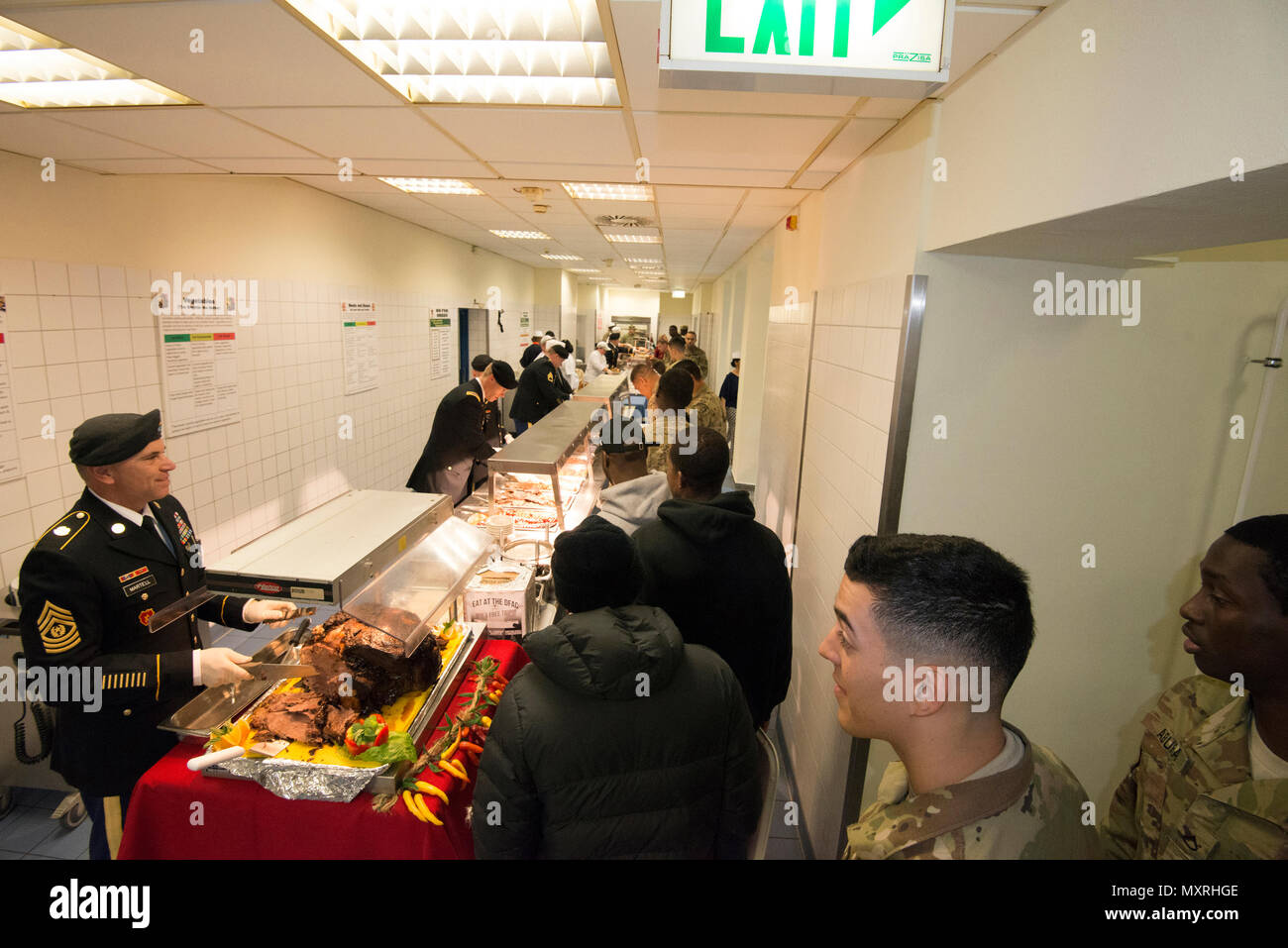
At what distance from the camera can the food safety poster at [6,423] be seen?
116 inches

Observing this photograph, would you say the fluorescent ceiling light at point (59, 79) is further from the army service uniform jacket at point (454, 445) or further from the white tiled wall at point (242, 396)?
the army service uniform jacket at point (454, 445)

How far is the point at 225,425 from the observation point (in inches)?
174

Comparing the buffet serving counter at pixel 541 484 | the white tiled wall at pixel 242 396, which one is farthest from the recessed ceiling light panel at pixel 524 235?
the buffet serving counter at pixel 541 484

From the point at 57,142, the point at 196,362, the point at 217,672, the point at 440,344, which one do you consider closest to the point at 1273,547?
the point at 217,672

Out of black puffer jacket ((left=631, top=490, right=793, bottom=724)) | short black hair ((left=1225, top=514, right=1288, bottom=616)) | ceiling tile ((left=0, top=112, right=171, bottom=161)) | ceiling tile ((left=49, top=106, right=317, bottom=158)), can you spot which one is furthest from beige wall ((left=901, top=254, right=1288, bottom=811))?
ceiling tile ((left=0, top=112, right=171, bottom=161))

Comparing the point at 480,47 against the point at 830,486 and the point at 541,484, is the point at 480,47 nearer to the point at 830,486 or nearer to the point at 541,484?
the point at 830,486

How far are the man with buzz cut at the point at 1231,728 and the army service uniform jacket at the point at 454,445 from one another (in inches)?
169

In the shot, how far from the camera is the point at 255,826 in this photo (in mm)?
1879

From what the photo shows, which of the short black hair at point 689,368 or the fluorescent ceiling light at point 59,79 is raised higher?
the fluorescent ceiling light at point 59,79

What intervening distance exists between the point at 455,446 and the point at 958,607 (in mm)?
4238

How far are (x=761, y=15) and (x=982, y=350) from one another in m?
1.42

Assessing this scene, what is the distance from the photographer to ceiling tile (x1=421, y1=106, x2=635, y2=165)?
2533 millimetres

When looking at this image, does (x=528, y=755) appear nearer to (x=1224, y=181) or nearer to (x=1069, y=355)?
(x=1224, y=181)
